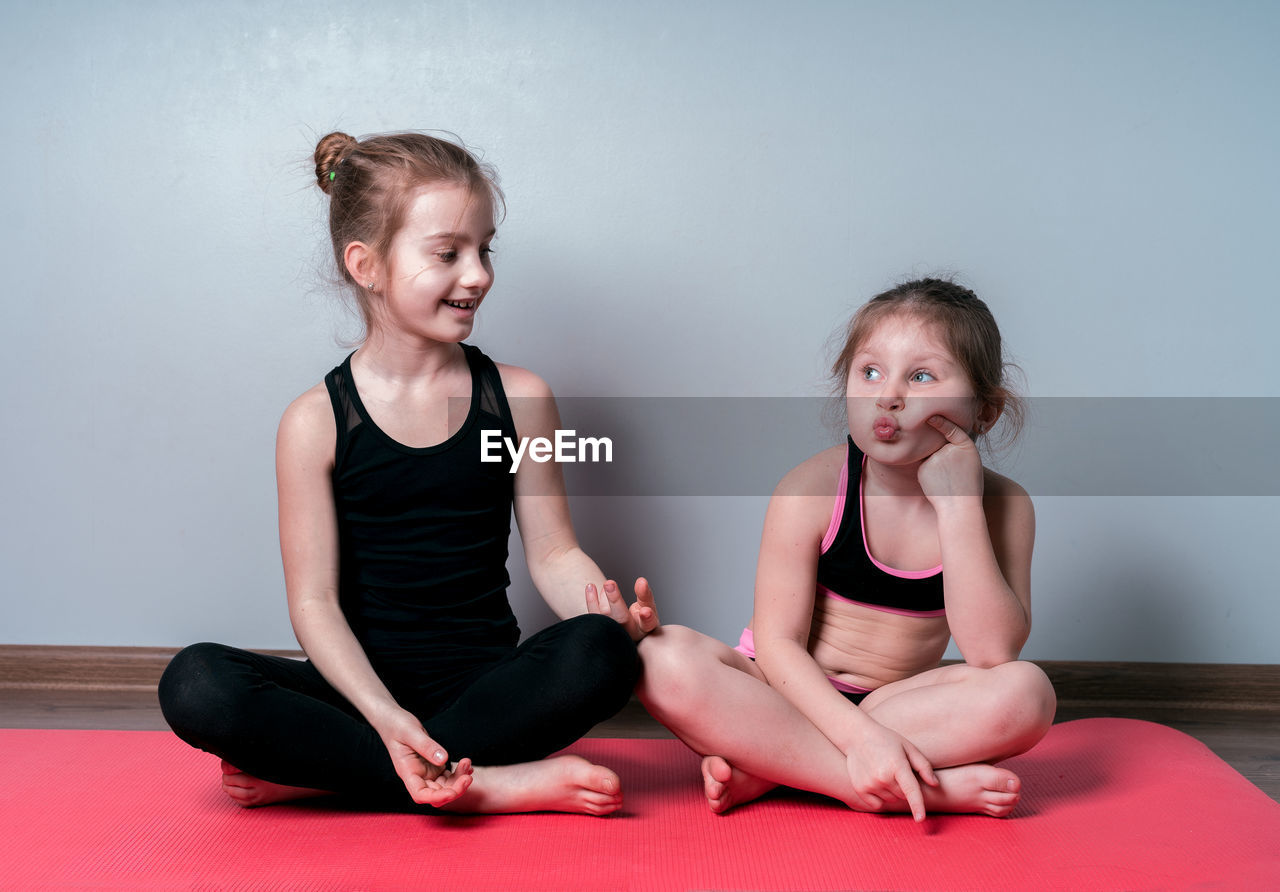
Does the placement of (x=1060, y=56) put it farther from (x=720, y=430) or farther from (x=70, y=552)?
(x=70, y=552)

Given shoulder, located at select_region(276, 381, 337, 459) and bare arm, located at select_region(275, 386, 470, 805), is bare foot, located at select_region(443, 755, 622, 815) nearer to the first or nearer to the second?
bare arm, located at select_region(275, 386, 470, 805)

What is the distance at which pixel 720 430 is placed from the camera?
1.35 meters

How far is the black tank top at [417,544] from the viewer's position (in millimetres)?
1063

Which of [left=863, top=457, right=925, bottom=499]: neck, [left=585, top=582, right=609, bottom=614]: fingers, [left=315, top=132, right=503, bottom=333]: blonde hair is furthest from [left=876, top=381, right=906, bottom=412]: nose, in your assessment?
[left=315, top=132, right=503, bottom=333]: blonde hair

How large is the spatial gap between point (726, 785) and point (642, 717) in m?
0.41

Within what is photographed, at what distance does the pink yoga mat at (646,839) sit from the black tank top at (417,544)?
175mm

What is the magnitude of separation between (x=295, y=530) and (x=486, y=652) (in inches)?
9.1

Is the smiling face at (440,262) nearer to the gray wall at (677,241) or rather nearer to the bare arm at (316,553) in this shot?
the bare arm at (316,553)

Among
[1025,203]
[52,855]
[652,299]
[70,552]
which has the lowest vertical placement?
[52,855]

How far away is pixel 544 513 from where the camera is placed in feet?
3.70

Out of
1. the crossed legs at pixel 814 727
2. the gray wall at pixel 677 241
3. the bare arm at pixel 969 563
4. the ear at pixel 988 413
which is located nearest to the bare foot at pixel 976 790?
the crossed legs at pixel 814 727

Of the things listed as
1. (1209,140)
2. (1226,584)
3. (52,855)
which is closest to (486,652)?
(52,855)

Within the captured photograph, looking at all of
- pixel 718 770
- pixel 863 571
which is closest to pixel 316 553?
pixel 718 770

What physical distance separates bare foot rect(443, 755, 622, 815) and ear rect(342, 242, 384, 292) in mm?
493
